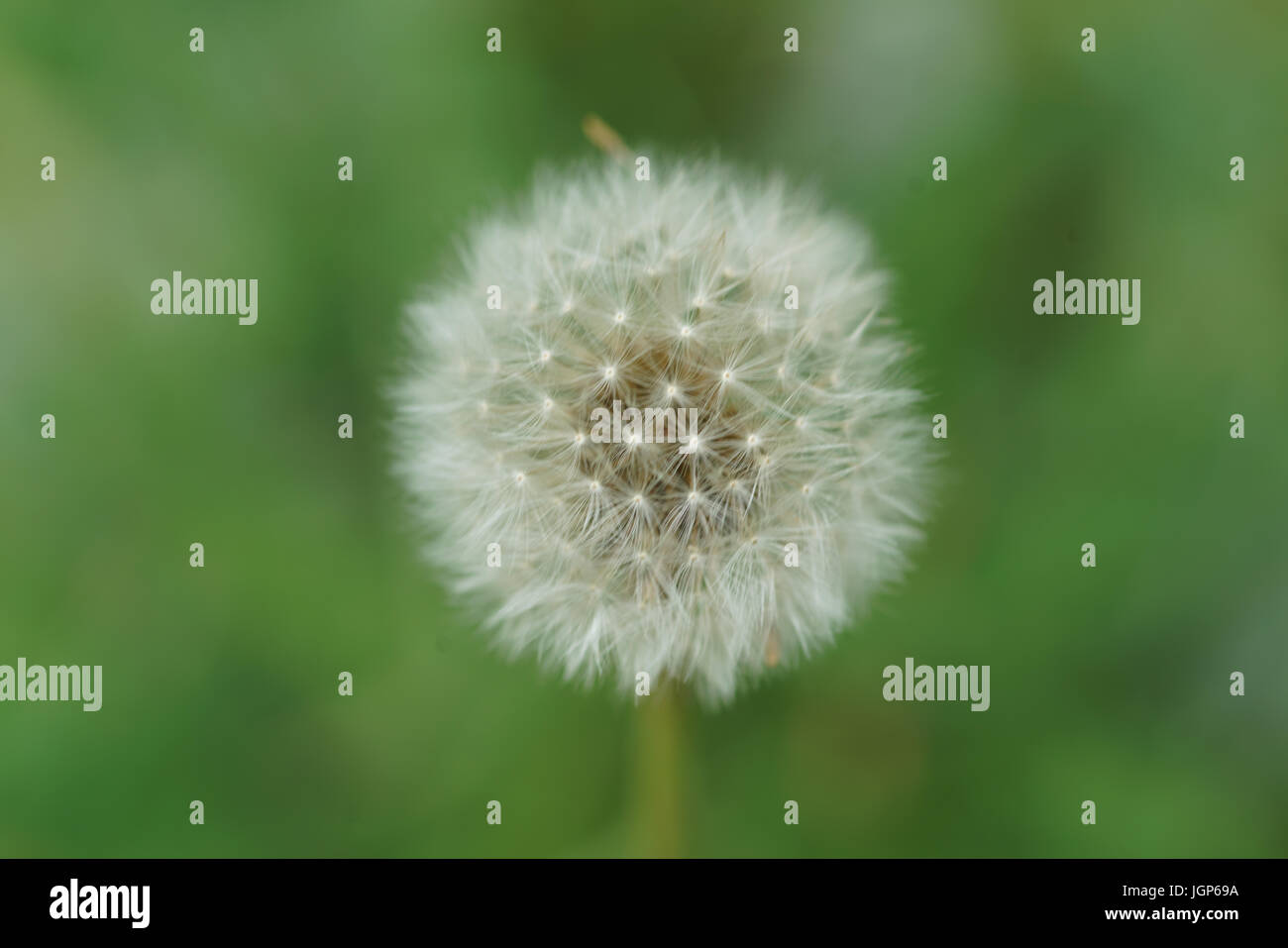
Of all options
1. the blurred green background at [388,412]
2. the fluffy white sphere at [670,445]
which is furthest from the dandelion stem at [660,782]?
the fluffy white sphere at [670,445]

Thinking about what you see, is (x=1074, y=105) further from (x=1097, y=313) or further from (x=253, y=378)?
(x=253, y=378)

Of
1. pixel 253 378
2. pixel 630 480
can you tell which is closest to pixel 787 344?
pixel 630 480

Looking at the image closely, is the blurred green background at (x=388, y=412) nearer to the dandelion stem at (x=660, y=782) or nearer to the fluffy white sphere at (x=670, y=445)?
the dandelion stem at (x=660, y=782)

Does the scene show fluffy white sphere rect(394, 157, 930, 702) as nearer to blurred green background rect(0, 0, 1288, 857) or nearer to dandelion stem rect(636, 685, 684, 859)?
dandelion stem rect(636, 685, 684, 859)

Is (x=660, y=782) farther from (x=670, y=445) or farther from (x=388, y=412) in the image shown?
(x=388, y=412)

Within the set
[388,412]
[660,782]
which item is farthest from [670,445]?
[388,412]

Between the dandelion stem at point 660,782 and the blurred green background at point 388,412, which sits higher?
the blurred green background at point 388,412
